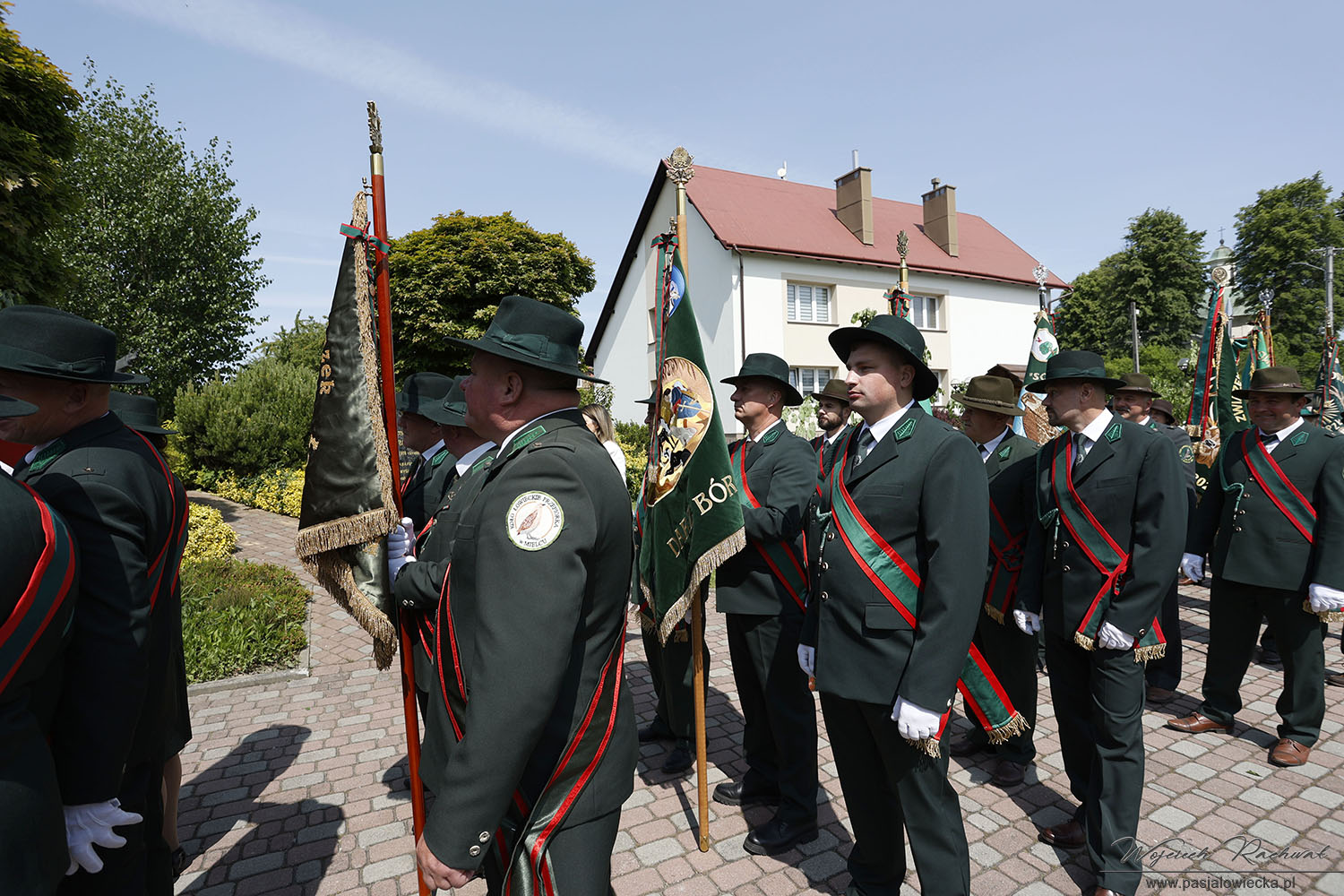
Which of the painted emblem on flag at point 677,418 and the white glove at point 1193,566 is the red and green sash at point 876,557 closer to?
the painted emblem on flag at point 677,418

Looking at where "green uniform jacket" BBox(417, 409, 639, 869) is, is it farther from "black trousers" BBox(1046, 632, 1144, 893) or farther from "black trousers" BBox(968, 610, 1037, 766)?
"black trousers" BBox(968, 610, 1037, 766)

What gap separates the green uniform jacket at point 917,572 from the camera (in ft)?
8.80

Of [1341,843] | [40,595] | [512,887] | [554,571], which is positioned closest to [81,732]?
[40,595]

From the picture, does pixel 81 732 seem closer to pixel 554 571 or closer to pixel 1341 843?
pixel 554 571

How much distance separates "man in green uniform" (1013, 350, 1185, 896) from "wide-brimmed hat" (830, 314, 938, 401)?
772 mm

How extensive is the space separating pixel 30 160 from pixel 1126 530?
12110mm

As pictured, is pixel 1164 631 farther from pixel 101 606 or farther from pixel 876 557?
pixel 101 606

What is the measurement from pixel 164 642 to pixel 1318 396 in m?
16.2

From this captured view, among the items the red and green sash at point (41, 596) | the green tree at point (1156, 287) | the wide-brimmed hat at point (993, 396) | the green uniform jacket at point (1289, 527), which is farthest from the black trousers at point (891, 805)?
the green tree at point (1156, 287)

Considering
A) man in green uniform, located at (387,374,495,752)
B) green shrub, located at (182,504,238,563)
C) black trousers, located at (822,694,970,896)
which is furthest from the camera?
green shrub, located at (182,504,238,563)

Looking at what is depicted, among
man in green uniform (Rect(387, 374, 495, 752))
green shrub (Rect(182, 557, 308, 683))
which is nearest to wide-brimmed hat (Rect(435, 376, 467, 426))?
man in green uniform (Rect(387, 374, 495, 752))

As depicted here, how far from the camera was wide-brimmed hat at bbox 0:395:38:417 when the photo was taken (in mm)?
2128

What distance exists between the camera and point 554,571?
5.89ft

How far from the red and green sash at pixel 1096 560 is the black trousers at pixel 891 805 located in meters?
1.18
